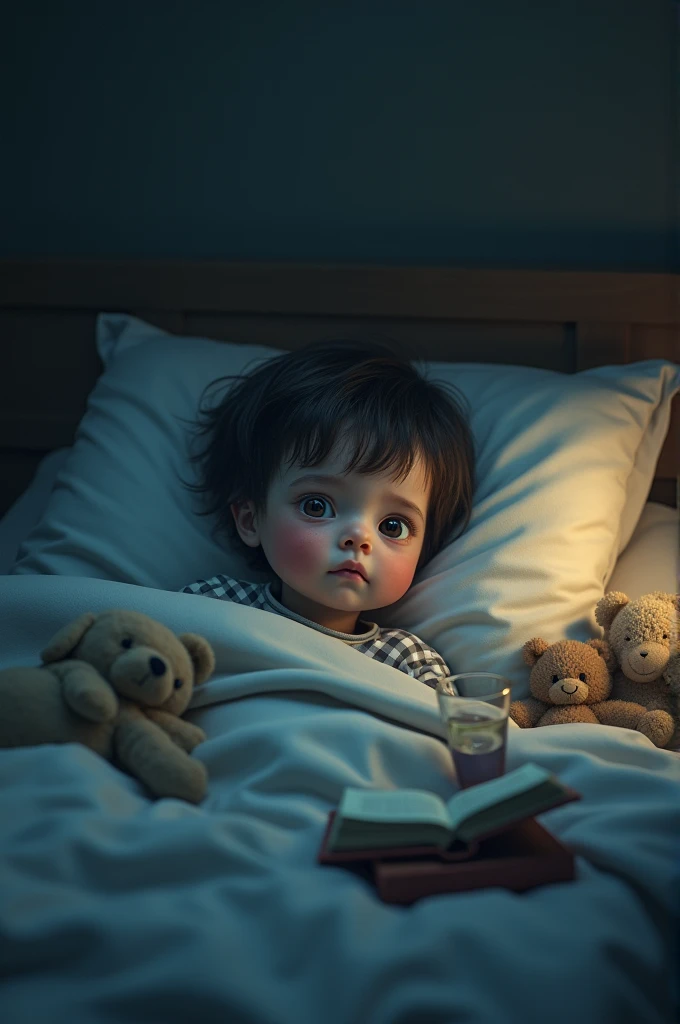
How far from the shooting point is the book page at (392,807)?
0.75 meters

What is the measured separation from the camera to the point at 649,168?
68.9 inches

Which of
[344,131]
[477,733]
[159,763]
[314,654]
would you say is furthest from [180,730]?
[344,131]

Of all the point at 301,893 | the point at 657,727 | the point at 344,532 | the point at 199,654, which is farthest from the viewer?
the point at 344,532

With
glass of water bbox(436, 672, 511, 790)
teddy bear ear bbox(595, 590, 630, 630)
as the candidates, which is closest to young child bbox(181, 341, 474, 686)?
teddy bear ear bbox(595, 590, 630, 630)

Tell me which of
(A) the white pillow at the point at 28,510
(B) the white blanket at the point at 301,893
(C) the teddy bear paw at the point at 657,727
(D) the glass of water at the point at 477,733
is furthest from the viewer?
(A) the white pillow at the point at 28,510

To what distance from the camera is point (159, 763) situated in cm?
88

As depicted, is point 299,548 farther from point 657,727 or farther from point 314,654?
point 657,727

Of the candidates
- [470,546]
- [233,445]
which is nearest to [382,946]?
[470,546]

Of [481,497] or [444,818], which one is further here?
[481,497]

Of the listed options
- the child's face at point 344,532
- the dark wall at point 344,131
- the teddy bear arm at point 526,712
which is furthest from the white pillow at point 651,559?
the dark wall at point 344,131

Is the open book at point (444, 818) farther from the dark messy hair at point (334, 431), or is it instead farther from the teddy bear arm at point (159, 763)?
the dark messy hair at point (334, 431)

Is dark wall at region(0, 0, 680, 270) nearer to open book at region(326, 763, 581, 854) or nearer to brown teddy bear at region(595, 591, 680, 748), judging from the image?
brown teddy bear at region(595, 591, 680, 748)

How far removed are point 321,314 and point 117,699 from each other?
3.26 ft

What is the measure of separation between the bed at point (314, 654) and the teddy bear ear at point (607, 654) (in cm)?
6
